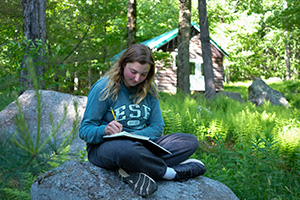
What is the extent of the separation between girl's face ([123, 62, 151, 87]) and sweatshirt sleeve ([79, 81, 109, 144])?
28 centimetres

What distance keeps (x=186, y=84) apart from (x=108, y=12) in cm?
385

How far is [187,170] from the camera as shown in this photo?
2.80 m

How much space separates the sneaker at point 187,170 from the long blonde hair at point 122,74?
750 millimetres

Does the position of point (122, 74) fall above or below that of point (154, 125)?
above

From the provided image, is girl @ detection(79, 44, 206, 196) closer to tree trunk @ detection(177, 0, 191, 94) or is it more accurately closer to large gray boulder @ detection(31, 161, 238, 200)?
large gray boulder @ detection(31, 161, 238, 200)

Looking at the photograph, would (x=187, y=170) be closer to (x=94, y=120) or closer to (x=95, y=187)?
(x=95, y=187)

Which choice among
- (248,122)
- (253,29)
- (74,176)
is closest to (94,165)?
(74,176)

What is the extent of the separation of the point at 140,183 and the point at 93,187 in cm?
38

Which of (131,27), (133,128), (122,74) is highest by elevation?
(131,27)

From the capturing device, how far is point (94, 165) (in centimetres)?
277

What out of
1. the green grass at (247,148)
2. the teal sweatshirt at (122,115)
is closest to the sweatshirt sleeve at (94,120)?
the teal sweatshirt at (122,115)

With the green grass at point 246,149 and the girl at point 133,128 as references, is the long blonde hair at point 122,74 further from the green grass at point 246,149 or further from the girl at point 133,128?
the green grass at point 246,149

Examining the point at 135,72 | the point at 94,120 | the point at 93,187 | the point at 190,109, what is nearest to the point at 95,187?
the point at 93,187

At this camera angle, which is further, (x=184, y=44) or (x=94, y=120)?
(x=184, y=44)
